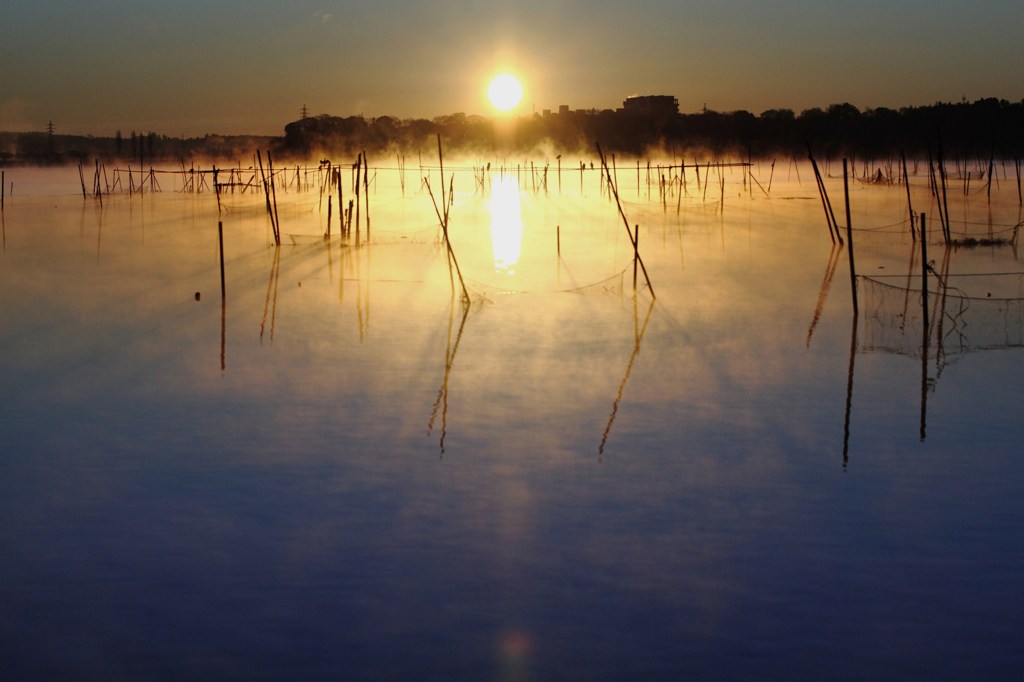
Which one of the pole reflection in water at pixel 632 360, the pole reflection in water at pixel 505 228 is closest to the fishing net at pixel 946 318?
the pole reflection in water at pixel 632 360

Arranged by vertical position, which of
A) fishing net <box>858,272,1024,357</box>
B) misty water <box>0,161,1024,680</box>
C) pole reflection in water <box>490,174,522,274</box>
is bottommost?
misty water <box>0,161,1024,680</box>

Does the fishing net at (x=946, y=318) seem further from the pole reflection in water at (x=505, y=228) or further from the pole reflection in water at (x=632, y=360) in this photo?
the pole reflection in water at (x=505, y=228)

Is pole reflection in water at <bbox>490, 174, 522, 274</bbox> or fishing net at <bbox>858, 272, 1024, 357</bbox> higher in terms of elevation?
pole reflection in water at <bbox>490, 174, 522, 274</bbox>

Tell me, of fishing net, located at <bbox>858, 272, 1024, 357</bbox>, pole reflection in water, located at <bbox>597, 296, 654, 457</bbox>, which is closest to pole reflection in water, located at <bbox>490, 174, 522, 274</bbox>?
pole reflection in water, located at <bbox>597, 296, 654, 457</bbox>

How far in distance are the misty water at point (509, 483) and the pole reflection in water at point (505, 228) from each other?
9.31ft

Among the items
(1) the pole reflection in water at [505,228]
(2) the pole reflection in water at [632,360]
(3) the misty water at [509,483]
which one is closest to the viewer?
(3) the misty water at [509,483]

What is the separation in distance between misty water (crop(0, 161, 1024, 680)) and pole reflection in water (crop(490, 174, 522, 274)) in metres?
2.84

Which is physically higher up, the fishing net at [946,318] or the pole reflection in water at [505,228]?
the pole reflection in water at [505,228]

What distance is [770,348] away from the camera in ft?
29.7

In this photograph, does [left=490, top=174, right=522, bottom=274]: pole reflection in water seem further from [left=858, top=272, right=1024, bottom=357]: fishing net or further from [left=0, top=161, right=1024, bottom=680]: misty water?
[left=858, top=272, right=1024, bottom=357]: fishing net

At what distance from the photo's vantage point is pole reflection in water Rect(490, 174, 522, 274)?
15.5 m

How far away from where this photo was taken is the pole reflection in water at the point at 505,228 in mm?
15516

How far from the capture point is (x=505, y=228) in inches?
835

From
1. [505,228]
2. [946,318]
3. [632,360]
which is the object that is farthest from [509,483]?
[505,228]
